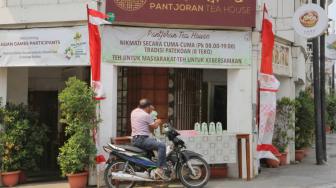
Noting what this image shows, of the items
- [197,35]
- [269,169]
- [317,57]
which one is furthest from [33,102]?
[317,57]

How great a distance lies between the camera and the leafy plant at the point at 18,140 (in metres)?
11.5

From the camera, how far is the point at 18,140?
38.0 ft

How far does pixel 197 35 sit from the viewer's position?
11617mm

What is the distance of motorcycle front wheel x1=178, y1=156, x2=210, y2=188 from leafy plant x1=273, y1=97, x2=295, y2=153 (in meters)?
4.49

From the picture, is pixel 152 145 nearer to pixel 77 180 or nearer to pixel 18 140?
pixel 77 180

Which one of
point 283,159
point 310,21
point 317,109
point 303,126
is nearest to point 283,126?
point 283,159

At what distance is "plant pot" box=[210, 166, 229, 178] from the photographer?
11785mm

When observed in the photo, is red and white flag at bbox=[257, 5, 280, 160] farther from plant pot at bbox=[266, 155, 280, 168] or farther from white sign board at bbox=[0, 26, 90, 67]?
white sign board at bbox=[0, 26, 90, 67]

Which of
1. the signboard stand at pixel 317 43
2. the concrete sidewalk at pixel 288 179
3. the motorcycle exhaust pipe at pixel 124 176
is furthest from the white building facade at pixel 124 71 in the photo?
the motorcycle exhaust pipe at pixel 124 176

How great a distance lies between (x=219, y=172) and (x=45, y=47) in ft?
15.6

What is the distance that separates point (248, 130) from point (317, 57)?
13.0 feet

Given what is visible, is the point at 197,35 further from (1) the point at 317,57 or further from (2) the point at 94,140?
(1) the point at 317,57

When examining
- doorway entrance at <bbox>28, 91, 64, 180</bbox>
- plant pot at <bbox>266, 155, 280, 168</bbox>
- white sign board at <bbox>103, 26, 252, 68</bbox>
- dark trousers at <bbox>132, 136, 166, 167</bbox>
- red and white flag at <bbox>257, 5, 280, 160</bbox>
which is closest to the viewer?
dark trousers at <bbox>132, 136, 166, 167</bbox>

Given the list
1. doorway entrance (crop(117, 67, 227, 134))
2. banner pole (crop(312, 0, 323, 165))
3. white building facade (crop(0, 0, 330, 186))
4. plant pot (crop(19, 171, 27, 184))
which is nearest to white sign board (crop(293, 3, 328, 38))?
white building facade (crop(0, 0, 330, 186))
